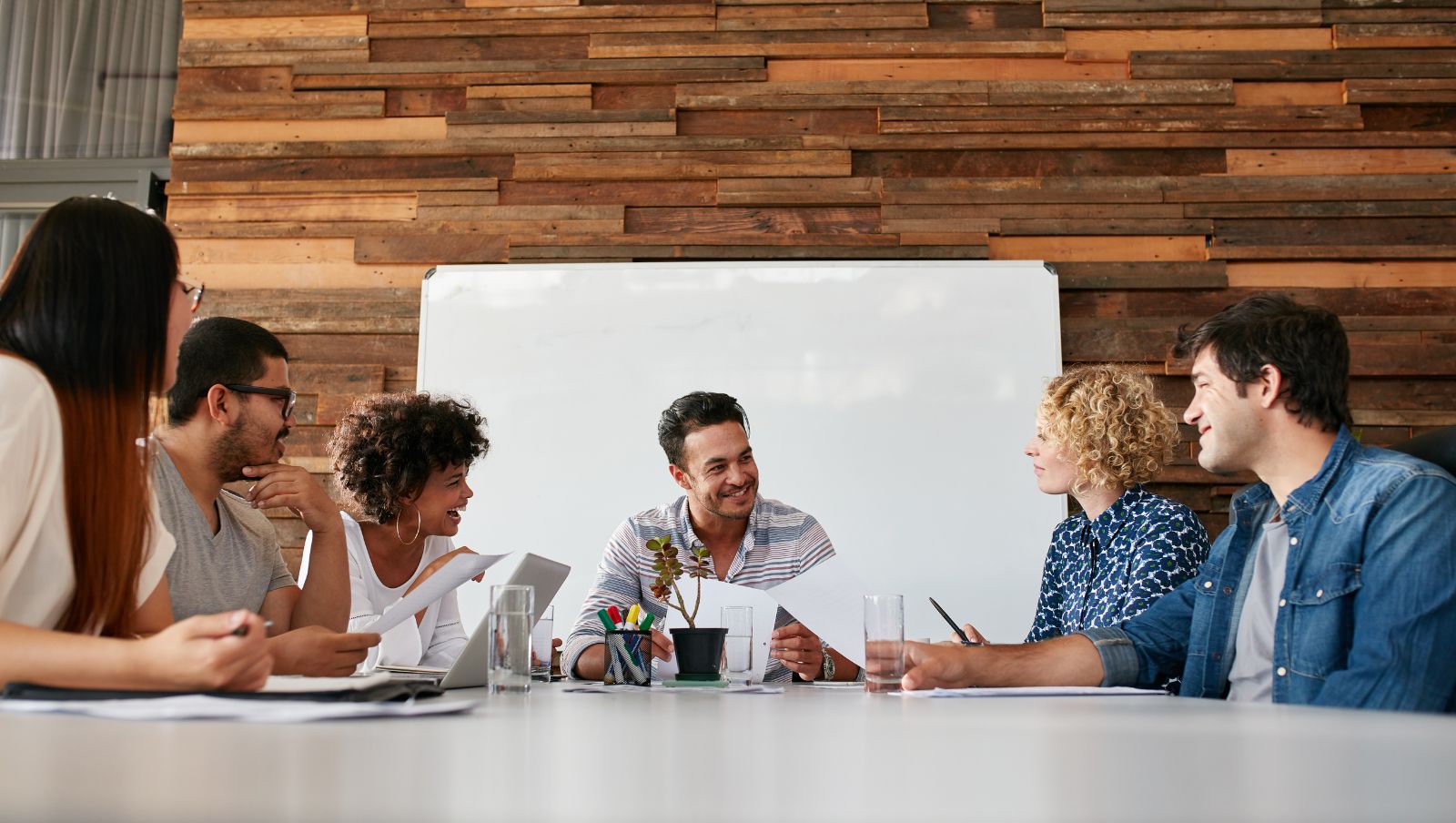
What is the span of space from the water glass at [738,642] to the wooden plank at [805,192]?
216 cm

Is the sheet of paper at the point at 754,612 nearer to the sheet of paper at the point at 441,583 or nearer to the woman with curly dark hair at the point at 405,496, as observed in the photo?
the sheet of paper at the point at 441,583

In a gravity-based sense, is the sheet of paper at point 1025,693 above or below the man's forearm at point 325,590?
below

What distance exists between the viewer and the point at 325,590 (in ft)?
7.36

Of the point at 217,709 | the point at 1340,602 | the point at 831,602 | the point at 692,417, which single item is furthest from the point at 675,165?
the point at 217,709

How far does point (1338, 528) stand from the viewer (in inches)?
65.4

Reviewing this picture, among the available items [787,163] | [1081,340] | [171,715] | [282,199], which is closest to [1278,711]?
[171,715]

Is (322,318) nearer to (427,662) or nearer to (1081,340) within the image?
(427,662)

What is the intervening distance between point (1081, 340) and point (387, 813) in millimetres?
3416

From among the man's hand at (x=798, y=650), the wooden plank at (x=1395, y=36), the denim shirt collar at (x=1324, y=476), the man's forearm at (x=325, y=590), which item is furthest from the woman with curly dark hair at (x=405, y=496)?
the wooden plank at (x=1395, y=36)

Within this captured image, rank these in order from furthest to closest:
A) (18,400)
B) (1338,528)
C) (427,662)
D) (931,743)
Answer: (427,662) → (1338,528) → (18,400) → (931,743)

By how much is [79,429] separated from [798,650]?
1.28 m

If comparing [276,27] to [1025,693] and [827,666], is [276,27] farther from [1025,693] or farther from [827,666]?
[1025,693]

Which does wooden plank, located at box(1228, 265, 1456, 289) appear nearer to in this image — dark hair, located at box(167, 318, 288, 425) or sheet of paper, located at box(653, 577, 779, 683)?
sheet of paper, located at box(653, 577, 779, 683)

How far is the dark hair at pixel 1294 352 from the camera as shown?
185 cm
